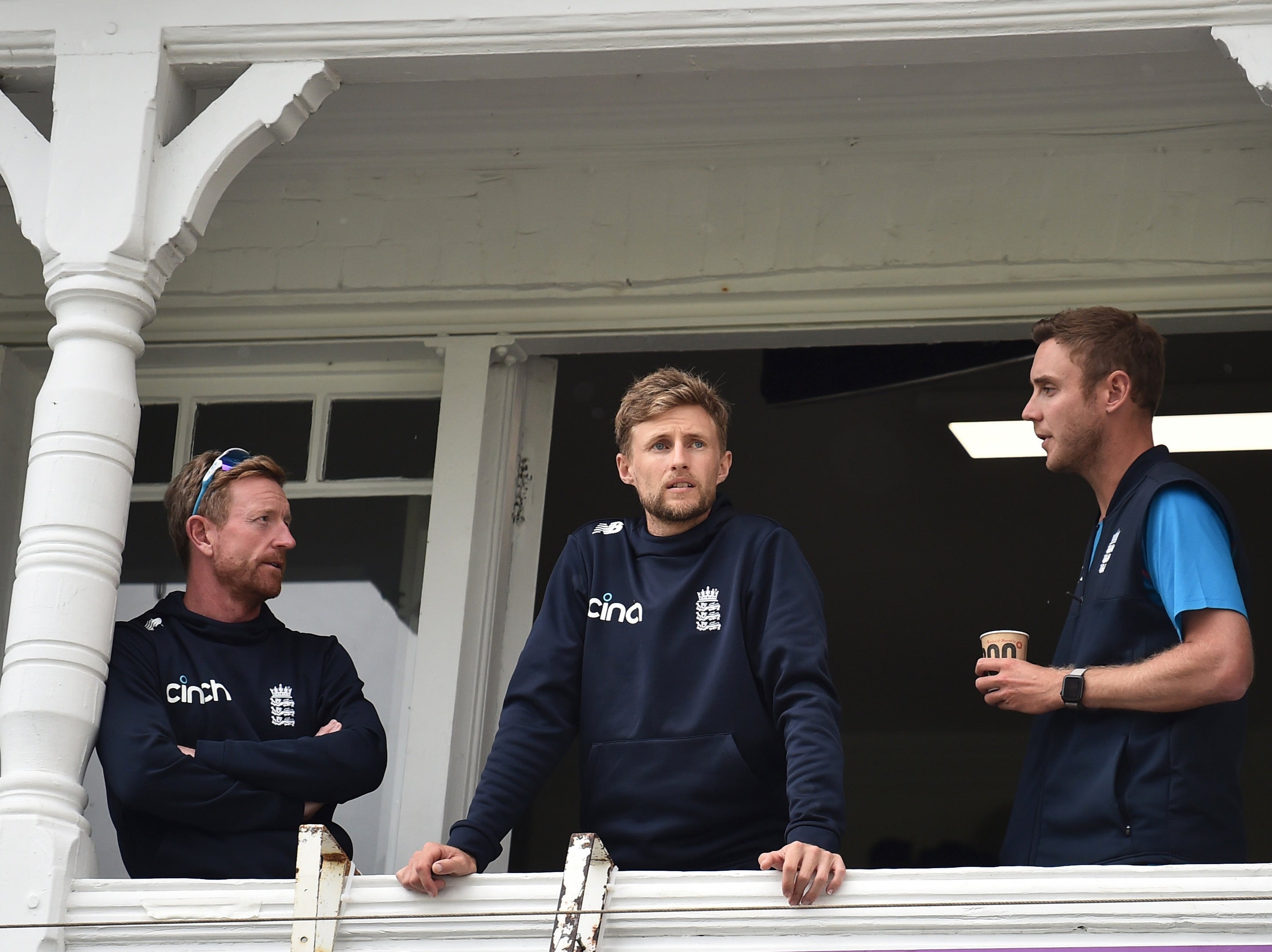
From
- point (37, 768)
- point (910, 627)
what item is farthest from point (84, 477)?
point (910, 627)

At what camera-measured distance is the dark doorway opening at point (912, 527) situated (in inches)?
264

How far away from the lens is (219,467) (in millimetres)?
4570

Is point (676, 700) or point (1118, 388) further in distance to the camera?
point (1118, 388)

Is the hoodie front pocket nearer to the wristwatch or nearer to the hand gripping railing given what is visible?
the hand gripping railing

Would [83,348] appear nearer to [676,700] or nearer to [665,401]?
[665,401]

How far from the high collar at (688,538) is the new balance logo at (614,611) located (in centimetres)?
14

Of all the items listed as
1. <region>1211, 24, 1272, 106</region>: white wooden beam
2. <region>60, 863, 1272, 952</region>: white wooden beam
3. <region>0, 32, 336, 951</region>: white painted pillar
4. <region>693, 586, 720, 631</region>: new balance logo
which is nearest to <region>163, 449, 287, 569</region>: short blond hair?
<region>0, 32, 336, 951</region>: white painted pillar

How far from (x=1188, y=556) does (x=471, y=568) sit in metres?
2.20

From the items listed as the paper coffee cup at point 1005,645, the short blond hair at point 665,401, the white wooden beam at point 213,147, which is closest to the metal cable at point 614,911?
the paper coffee cup at point 1005,645

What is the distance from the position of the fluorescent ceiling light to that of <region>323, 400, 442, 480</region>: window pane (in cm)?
245

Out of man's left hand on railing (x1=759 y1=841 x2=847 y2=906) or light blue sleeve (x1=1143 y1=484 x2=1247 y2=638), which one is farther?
light blue sleeve (x1=1143 y1=484 x2=1247 y2=638)

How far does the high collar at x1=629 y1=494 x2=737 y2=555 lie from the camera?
3.99 metres

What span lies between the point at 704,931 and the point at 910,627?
19.0 ft

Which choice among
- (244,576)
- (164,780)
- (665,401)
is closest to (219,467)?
(244,576)
